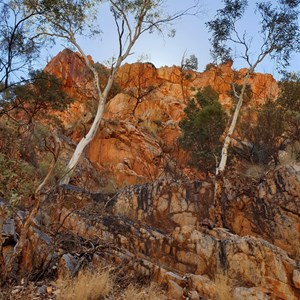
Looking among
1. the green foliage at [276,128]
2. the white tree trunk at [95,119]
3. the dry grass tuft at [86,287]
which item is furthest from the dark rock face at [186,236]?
the green foliage at [276,128]

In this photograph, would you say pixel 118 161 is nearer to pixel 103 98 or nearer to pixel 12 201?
pixel 103 98

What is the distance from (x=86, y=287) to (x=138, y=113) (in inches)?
937

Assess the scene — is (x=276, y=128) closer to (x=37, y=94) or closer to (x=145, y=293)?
(x=37, y=94)

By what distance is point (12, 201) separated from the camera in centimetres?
441

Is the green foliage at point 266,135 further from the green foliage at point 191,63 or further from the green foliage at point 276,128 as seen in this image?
the green foliage at point 191,63

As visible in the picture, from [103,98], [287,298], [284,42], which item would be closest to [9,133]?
[103,98]

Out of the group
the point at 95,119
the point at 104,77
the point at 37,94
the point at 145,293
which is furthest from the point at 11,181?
the point at 104,77

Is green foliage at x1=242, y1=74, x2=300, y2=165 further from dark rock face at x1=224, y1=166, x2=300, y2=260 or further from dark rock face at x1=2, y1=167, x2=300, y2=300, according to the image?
dark rock face at x1=2, y1=167, x2=300, y2=300

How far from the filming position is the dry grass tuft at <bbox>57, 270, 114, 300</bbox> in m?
3.87

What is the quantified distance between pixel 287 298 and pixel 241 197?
165 inches

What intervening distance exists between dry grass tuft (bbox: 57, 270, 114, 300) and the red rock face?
5164 mm

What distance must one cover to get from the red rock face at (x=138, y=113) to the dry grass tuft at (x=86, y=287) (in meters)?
5.16

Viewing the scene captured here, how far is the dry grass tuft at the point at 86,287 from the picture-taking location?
3866 millimetres

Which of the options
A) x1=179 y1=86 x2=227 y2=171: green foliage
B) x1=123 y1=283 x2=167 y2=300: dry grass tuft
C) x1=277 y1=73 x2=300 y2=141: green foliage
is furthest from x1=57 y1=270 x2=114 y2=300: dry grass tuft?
x1=277 y1=73 x2=300 y2=141: green foliage
